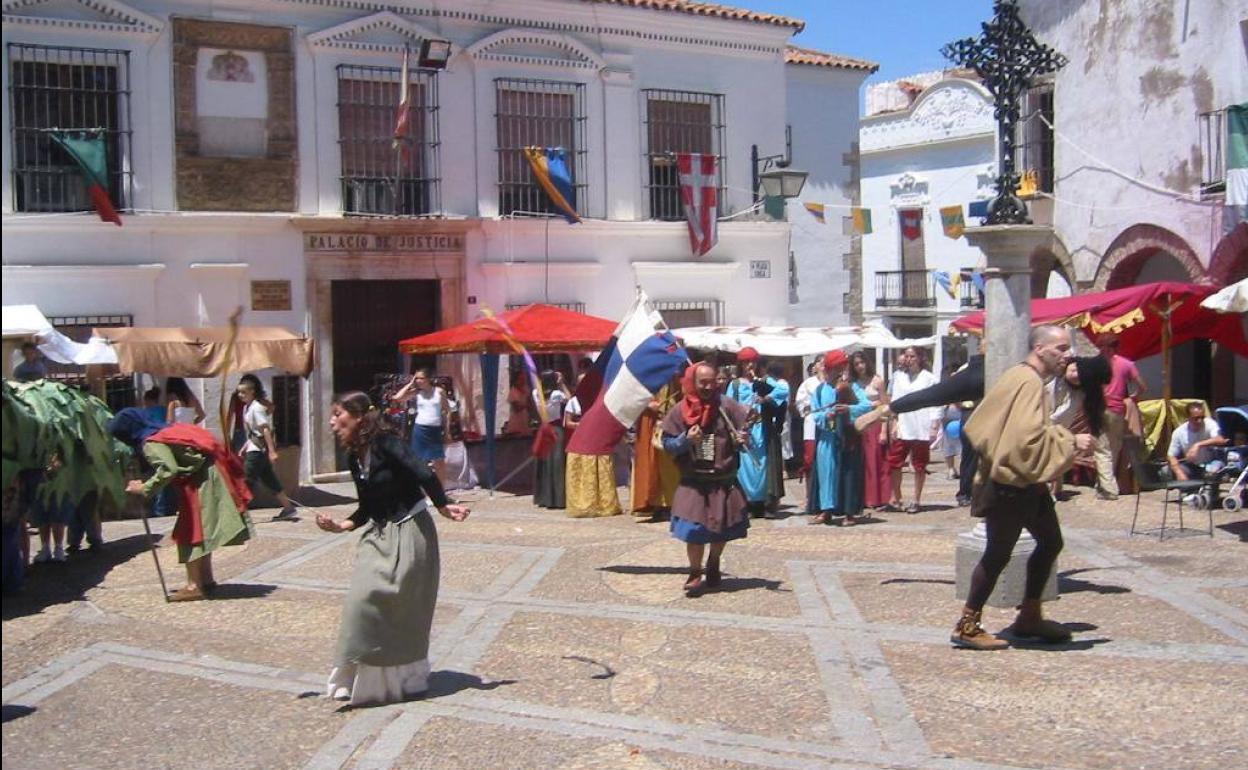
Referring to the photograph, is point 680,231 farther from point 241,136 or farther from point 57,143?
point 57,143

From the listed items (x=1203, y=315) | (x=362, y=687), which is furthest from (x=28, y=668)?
(x=1203, y=315)

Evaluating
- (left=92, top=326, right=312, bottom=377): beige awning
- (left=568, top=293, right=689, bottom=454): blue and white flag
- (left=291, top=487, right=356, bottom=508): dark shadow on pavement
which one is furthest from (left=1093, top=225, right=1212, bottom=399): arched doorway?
(left=92, top=326, right=312, bottom=377): beige awning

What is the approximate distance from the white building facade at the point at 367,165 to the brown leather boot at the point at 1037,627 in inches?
468

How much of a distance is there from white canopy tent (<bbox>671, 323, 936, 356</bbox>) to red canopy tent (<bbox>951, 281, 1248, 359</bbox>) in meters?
1.41

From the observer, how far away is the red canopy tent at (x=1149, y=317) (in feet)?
49.7

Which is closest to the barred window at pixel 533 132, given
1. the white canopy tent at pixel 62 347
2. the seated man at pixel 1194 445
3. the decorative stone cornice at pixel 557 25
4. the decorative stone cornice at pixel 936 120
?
the decorative stone cornice at pixel 557 25

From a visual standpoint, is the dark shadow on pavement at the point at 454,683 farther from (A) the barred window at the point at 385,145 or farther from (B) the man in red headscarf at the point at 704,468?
(A) the barred window at the point at 385,145

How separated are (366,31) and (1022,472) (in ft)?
43.3

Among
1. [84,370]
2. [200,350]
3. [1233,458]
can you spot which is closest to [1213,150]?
[1233,458]

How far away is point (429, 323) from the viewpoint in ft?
61.0

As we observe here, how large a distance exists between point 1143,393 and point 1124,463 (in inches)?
30.1

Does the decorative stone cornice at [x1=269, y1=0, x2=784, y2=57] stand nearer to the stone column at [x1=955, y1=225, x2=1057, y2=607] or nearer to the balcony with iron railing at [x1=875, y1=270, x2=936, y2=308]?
the stone column at [x1=955, y1=225, x2=1057, y2=607]

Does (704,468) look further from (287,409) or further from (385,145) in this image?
(385,145)

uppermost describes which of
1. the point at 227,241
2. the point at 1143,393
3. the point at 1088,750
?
the point at 227,241
